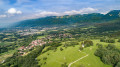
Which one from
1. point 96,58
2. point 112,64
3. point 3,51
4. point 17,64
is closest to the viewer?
point 112,64

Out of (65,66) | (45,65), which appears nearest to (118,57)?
(65,66)

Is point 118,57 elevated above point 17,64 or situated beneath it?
elevated above

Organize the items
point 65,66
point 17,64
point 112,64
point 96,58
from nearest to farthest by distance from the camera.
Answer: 1. point 112,64
2. point 65,66
3. point 96,58
4. point 17,64

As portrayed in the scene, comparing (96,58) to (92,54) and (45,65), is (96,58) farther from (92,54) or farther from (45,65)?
(45,65)

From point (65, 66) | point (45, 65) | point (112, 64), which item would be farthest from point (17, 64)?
point (112, 64)

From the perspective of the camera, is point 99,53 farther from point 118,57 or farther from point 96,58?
point 118,57

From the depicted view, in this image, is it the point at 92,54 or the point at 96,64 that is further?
the point at 92,54

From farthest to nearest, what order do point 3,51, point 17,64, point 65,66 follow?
point 3,51 → point 17,64 → point 65,66

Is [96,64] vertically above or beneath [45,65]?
above

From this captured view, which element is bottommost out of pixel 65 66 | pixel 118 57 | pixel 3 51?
pixel 3 51
